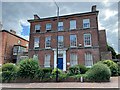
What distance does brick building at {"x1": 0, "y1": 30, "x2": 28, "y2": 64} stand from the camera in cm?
2784

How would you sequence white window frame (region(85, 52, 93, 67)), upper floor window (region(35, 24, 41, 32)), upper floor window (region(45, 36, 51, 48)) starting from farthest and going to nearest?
upper floor window (region(35, 24, 41, 32)), upper floor window (region(45, 36, 51, 48)), white window frame (region(85, 52, 93, 67))

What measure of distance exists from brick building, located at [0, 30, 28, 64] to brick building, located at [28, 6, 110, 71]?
6.02m

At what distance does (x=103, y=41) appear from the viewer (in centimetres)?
2588

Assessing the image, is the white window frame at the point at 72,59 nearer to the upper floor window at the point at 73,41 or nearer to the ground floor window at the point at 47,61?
the upper floor window at the point at 73,41

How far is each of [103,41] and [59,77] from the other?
14545 millimetres

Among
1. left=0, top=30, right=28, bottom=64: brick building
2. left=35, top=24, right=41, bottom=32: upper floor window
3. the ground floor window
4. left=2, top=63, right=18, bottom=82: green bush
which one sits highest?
left=35, top=24, right=41, bottom=32: upper floor window

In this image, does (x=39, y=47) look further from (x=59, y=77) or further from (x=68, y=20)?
(x=59, y=77)

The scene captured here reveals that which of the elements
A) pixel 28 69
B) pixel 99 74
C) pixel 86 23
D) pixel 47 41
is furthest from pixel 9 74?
pixel 86 23

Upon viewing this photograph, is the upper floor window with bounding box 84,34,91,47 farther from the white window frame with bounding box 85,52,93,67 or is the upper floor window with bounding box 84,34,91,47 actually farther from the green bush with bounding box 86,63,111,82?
the green bush with bounding box 86,63,111,82

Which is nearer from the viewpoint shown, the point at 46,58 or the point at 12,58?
the point at 46,58

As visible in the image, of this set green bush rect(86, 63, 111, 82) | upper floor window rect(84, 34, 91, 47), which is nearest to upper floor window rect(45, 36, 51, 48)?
upper floor window rect(84, 34, 91, 47)

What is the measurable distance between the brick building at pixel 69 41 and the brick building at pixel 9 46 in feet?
19.8

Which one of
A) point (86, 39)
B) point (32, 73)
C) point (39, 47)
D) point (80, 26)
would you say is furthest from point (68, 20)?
point (32, 73)

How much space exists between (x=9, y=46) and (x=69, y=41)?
13.6 metres
